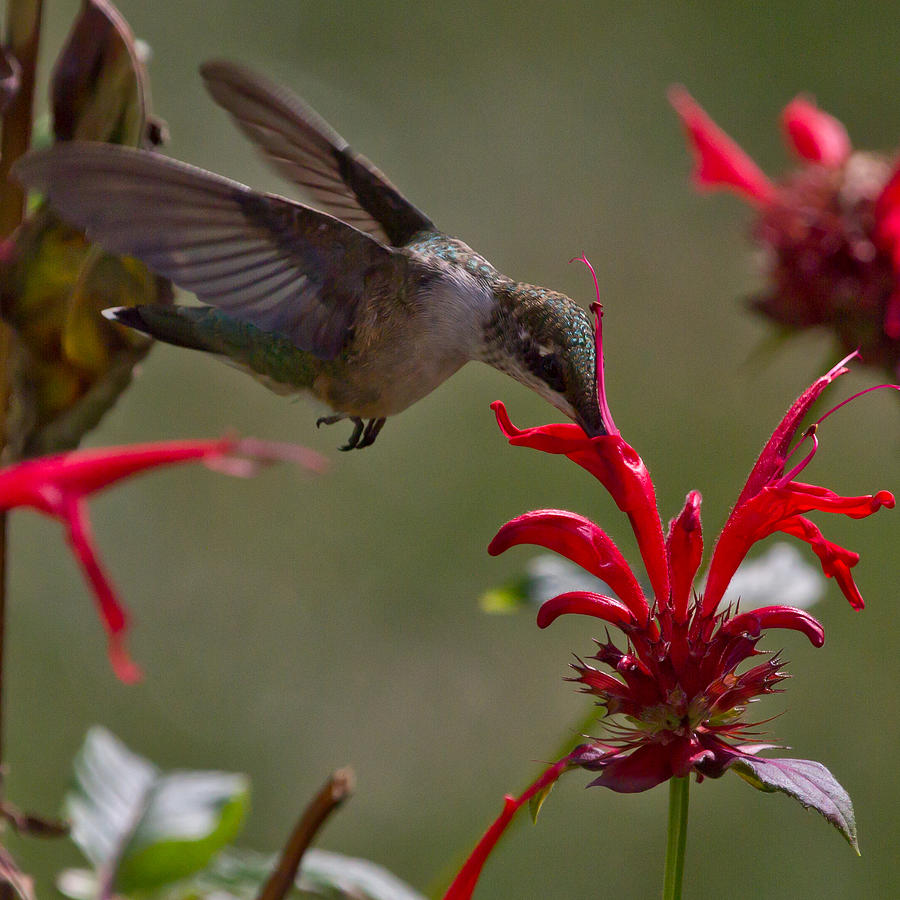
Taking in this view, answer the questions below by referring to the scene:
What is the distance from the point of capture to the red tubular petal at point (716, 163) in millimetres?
1728

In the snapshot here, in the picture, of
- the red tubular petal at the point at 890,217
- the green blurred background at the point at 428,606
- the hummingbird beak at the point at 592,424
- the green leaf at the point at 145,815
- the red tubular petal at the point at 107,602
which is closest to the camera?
the red tubular petal at the point at 107,602

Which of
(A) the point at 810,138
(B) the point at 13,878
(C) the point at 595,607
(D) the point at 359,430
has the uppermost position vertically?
(A) the point at 810,138

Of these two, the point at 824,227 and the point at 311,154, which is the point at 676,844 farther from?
the point at 824,227

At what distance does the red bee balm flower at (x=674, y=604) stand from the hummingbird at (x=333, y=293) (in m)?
0.08

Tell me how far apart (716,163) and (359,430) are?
80 cm

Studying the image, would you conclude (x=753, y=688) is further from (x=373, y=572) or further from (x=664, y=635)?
(x=373, y=572)

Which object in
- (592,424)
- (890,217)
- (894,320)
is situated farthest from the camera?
(890,217)

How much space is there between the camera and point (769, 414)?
3.29 m

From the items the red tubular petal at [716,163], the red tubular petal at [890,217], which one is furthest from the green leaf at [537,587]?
the red tubular petal at [716,163]

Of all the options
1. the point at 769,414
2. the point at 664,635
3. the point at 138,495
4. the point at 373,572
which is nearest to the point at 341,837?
the point at 373,572

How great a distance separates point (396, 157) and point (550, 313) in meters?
2.55

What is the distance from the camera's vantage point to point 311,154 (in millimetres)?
1208

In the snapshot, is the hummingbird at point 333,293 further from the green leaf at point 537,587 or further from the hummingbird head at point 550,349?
the green leaf at point 537,587

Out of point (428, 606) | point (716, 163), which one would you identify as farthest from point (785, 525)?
point (428, 606)
